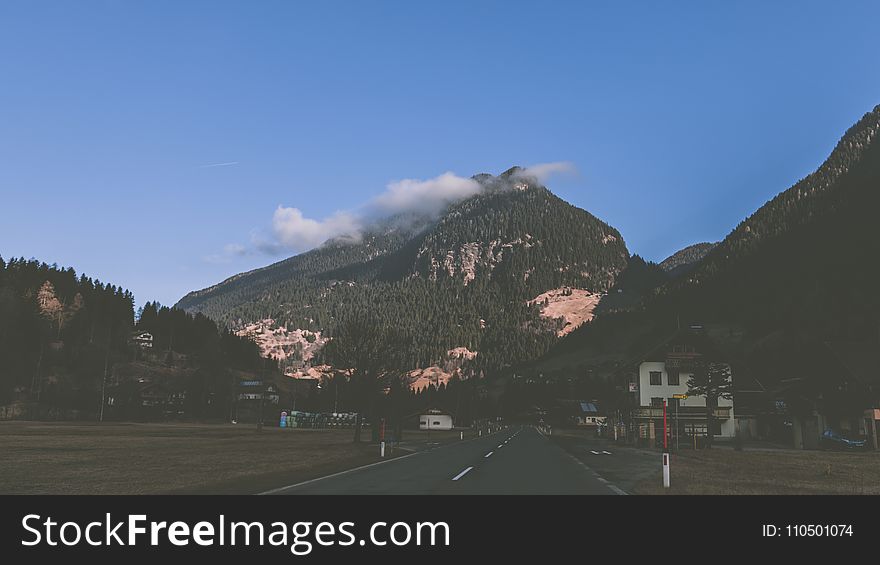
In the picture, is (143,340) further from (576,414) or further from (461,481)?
(461,481)

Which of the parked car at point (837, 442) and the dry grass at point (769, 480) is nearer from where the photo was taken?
the dry grass at point (769, 480)

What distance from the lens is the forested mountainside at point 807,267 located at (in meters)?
105

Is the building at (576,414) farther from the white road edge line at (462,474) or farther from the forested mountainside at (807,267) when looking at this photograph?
the white road edge line at (462,474)

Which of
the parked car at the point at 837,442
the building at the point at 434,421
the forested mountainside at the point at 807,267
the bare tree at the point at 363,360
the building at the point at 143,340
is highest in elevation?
the forested mountainside at the point at 807,267

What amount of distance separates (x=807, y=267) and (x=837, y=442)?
103m

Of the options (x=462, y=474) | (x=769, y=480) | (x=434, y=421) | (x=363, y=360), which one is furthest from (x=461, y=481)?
(x=434, y=421)

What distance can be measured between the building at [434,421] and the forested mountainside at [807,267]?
60.5 m

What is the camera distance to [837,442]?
44812mm

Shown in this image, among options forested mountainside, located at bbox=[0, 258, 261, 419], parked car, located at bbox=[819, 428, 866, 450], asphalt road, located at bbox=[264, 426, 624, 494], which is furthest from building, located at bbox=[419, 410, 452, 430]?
asphalt road, located at bbox=[264, 426, 624, 494]

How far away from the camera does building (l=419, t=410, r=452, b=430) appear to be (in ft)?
543

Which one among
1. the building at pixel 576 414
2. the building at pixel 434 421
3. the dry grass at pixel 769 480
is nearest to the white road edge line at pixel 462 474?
the dry grass at pixel 769 480
